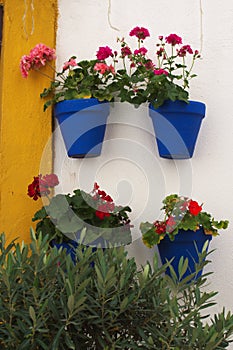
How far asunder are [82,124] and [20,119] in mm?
317

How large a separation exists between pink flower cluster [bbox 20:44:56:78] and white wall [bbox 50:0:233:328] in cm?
16

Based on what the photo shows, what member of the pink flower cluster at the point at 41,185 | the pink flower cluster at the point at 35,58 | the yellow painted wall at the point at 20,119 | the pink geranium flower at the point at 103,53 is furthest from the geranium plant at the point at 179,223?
the pink flower cluster at the point at 35,58

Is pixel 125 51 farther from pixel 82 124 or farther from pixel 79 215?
pixel 79 215

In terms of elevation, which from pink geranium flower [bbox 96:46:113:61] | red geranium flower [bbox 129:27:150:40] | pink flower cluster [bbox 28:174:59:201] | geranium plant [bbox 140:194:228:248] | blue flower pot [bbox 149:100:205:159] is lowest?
geranium plant [bbox 140:194:228:248]

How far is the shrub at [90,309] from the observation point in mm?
1877

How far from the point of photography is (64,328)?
6.18 feet

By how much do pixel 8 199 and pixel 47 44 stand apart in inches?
30.1

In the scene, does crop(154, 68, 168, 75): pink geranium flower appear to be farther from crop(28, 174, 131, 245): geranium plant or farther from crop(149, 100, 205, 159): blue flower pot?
crop(28, 174, 131, 245): geranium plant

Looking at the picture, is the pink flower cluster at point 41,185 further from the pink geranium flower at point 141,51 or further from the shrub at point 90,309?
the shrub at point 90,309

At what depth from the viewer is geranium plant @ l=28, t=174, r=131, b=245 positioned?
2.85 m

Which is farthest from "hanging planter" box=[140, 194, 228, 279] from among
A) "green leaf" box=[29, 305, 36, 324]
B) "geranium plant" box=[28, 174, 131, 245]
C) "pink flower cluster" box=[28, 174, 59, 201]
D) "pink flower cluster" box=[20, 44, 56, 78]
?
"green leaf" box=[29, 305, 36, 324]

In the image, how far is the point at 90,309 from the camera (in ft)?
6.37

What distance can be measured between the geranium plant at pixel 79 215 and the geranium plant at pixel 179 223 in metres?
0.12

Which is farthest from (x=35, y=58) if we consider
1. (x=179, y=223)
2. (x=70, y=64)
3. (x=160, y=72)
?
(x=179, y=223)
